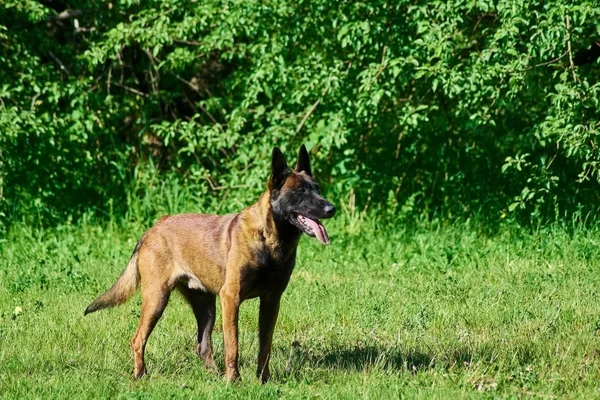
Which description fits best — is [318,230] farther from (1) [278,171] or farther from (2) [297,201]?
(1) [278,171]

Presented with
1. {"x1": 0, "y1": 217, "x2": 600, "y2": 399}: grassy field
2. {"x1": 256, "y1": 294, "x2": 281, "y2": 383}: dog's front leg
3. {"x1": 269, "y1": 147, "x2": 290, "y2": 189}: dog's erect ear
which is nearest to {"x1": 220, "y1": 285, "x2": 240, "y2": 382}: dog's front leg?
{"x1": 0, "y1": 217, "x2": 600, "y2": 399}: grassy field

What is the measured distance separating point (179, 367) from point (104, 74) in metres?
7.95

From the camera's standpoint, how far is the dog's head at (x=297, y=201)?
6.02 meters

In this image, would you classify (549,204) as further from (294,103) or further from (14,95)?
(14,95)

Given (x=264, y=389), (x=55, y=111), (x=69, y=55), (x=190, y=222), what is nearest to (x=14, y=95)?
(x=55, y=111)

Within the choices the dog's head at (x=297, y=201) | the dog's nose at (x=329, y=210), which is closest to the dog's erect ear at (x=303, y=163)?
the dog's head at (x=297, y=201)

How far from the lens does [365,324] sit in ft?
24.6

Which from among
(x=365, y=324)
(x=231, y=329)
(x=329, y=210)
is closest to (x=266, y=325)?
(x=231, y=329)

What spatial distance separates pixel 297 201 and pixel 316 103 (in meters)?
5.38

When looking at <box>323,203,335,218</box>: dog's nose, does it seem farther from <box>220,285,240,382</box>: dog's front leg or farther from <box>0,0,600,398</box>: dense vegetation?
<box>0,0,600,398</box>: dense vegetation

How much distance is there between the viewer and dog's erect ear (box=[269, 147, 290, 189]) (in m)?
6.12

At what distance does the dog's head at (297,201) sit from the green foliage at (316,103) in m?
3.87

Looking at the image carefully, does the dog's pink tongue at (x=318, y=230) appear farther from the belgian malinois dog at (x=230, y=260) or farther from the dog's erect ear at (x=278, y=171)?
the dog's erect ear at (x=278, y=171)

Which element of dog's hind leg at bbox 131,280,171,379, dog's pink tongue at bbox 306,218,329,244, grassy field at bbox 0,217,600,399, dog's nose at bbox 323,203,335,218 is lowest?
grassy field at bbox 0,217,600,399
